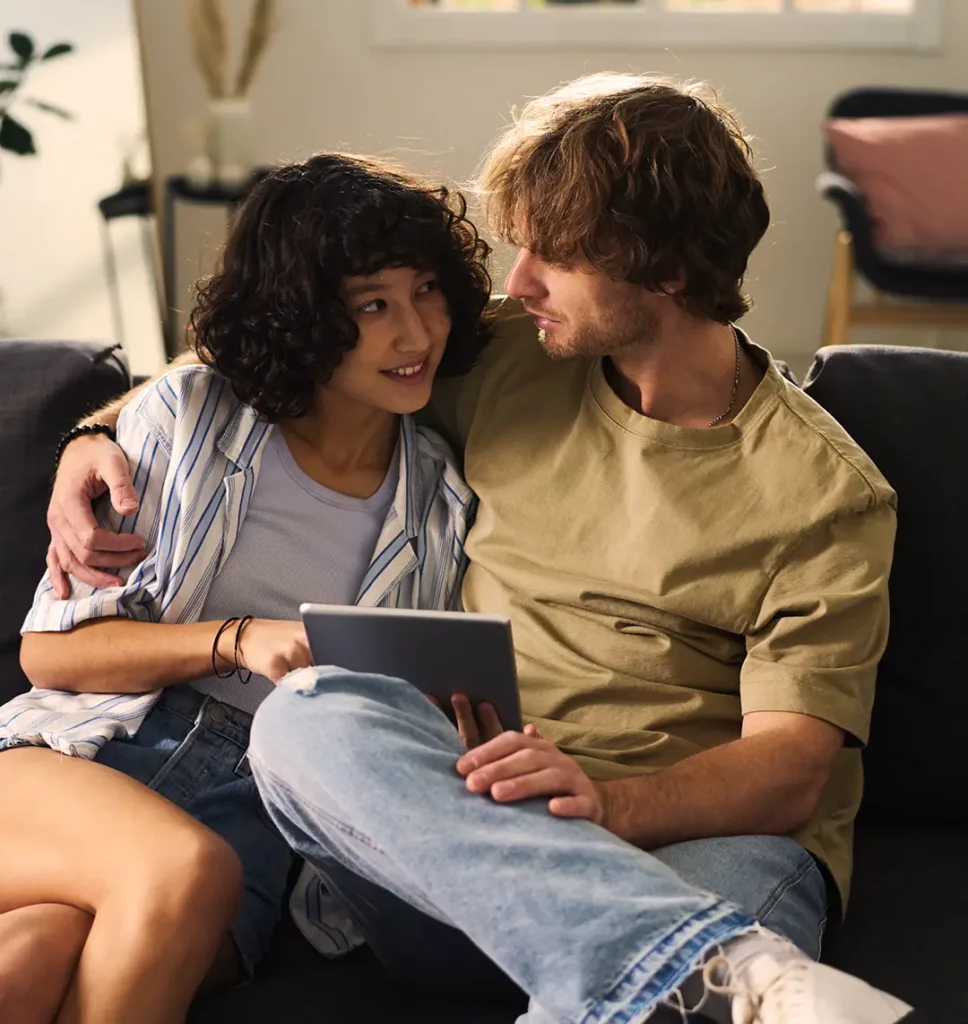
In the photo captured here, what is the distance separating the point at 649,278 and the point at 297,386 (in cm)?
41

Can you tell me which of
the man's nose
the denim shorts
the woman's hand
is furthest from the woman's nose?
the denim shorts

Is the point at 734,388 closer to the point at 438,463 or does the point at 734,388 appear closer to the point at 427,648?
the point at 438,463

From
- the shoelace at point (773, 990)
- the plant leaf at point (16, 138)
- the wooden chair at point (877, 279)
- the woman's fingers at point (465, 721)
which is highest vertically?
the plant leaf at point (16, 138)

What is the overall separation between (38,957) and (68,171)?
10.6 feet

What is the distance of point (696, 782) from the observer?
4.36ft

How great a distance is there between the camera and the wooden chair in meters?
4.08

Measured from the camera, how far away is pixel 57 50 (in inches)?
154

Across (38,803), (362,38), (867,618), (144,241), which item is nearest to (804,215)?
(362,38)

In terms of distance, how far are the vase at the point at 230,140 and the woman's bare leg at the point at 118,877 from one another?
3.39 meters

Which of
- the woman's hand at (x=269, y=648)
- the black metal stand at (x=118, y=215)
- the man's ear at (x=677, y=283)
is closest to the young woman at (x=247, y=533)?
the woman's hand at (x=269, y=648)

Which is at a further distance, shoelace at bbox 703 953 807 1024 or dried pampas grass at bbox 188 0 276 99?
dried pampas grass at bbox 188 0 276 99

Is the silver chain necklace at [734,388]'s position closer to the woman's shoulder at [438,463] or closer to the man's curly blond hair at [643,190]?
the man's curly blond hair at [643,190]

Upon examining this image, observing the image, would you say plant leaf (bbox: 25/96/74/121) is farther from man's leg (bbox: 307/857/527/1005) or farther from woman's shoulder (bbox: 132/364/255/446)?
man's leg (bbox: 307/857/527/1005)

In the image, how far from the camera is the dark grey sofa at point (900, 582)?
1.47 meters
